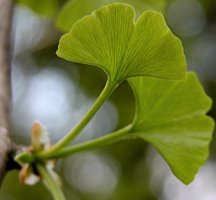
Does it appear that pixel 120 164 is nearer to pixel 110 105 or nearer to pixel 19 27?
pixel 110 105

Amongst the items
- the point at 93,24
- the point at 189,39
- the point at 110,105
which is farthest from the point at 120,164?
the point at 93,24

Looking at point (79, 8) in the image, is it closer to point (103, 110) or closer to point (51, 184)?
point (51, 184)

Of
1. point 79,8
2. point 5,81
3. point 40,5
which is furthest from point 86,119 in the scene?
point 40,5

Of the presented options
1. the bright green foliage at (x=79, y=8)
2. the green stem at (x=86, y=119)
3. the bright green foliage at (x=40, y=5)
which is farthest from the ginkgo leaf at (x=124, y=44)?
the bright green foliage at (x=40, y=5)

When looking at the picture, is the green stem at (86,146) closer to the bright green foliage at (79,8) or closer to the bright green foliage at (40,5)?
the bright green foliage at (79,8)

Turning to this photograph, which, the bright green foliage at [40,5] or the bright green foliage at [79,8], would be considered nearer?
the bright green foliage at [79,8]
